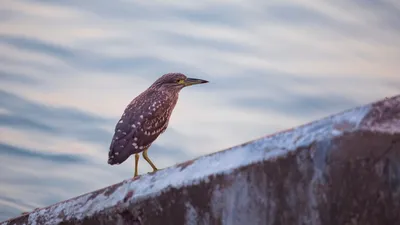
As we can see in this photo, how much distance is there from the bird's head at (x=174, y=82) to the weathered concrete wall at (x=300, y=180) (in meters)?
6.54

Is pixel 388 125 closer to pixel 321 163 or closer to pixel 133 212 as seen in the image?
pixel 321 163

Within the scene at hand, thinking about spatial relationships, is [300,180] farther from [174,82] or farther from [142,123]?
[174,82]

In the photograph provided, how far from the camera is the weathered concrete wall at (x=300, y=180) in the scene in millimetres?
2945

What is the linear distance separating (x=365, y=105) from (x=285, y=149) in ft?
1.23

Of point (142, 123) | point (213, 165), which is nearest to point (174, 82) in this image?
point (142, 123)

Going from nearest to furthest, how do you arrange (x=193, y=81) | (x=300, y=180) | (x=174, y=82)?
(x=300, y=180) < (x=174, y=82) < (x=193, y=81)

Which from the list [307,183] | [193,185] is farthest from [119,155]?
[307,183]

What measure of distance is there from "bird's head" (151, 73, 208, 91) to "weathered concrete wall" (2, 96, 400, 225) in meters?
6.54

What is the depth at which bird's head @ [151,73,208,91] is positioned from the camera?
10.3 meters

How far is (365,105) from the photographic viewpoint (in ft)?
10.0

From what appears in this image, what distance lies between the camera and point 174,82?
1048cm

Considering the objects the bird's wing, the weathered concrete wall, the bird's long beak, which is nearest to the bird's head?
the bird's long beak

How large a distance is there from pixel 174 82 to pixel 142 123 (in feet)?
4.81

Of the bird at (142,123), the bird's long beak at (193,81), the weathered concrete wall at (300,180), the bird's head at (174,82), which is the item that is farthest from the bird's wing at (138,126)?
the weathered concrete wall at (300,180)
